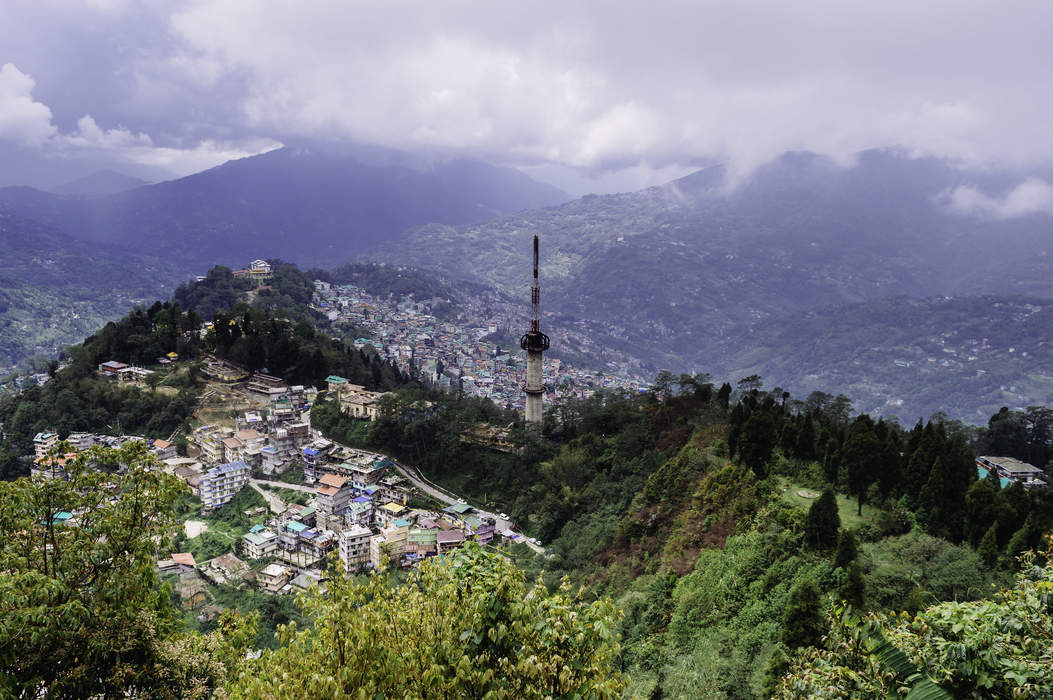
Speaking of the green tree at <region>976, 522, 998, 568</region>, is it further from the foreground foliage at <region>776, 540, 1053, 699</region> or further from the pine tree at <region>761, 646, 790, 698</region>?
the foreground foliage at <region>776, 540, 1053, 699</region>

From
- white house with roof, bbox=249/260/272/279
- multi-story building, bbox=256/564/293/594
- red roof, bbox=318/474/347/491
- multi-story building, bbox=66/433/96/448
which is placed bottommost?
multi-story building, bbox=256/564/293/594

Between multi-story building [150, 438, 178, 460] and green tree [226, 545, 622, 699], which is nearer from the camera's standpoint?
green tree [226, 545, 622, 699]

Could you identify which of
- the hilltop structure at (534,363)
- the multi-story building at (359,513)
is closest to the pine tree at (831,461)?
the hilltop structure at (534,363)

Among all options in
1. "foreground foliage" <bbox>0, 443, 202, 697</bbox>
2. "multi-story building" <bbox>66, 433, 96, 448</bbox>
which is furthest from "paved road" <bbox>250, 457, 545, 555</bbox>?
"foreground foliage" <bbox>0, 443, 202, 697</bbox>

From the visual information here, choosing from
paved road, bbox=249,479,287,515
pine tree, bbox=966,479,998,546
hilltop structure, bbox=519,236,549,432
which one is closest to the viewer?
pine tree, bbox=966,479,998,546

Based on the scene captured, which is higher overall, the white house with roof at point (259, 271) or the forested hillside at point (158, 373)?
the white house with roof at point (259, 271)

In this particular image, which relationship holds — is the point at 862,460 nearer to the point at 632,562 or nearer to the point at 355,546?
the point at 632,562

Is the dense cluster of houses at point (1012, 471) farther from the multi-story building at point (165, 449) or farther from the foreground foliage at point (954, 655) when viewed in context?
the multi-story building at point (165, 449)
